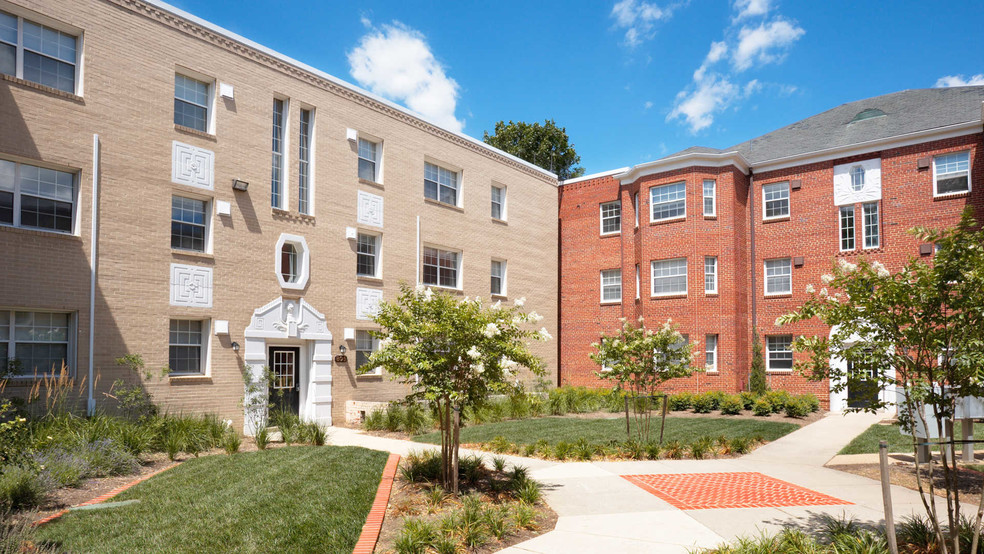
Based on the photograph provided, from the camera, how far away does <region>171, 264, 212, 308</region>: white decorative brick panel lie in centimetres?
1549

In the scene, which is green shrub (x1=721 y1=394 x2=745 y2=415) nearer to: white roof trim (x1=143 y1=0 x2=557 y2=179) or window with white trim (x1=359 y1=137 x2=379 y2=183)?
white roof trim (x1=143 y1=0 x2=557 y2=179)

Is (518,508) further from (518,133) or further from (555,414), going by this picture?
(518,133)

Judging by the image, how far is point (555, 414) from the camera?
20469mm

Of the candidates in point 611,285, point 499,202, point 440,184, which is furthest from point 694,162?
point 440,184

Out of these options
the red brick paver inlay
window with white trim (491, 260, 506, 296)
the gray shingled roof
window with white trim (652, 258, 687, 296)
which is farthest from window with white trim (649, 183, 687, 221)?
the red brick paver inlay

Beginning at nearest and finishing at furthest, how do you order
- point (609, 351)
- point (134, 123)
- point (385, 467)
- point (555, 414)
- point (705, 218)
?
point (385, 467)
point (609, 351)
point (134, 123)
point (555, 414)
point (705, 218)

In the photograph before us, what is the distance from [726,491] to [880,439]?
759 cm

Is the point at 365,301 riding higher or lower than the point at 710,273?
lower

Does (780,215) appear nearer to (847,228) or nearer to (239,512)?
(847,228)

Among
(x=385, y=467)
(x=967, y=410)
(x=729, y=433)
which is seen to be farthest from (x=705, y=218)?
(x=385, y=467)

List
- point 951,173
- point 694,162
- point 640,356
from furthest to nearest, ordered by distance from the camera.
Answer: point 694,162 < point 951,173 < point 640,356

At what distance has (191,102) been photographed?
16.3 meters

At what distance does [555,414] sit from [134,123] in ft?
45.8

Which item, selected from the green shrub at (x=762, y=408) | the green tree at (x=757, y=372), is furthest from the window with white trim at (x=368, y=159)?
the green tree at (x=757, y=372)
